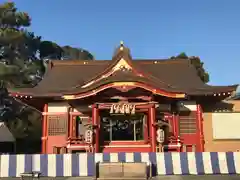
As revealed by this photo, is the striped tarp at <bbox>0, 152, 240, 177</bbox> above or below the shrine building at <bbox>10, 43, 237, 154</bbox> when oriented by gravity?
below

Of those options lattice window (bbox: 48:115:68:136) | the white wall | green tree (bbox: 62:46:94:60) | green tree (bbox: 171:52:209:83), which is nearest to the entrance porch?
lattice window (bbox: 48:115:68:136)

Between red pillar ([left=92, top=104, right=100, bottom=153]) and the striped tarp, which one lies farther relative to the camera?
red pillar ([left=92, top=104, right=100, bottom=153])

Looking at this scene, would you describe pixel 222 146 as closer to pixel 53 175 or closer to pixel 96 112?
pixel 96 112

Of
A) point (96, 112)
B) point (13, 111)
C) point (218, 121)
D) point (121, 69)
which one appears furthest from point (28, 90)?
point (13, 111)

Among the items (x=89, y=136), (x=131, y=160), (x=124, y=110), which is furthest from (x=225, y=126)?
(x=89, y=136)

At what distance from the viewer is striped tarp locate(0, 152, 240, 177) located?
15.8 metres

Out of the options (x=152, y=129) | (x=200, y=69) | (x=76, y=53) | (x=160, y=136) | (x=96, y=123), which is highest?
(x=76, y=53)

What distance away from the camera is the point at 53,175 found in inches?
631

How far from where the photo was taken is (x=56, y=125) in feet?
69.4

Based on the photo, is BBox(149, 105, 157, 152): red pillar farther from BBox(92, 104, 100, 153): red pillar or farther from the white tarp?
the white tarp

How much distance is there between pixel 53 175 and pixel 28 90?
699 centimetres

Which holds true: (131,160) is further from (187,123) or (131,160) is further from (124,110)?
(187,123)

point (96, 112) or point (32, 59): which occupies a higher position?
point (32, 59)

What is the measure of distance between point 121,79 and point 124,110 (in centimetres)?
194
